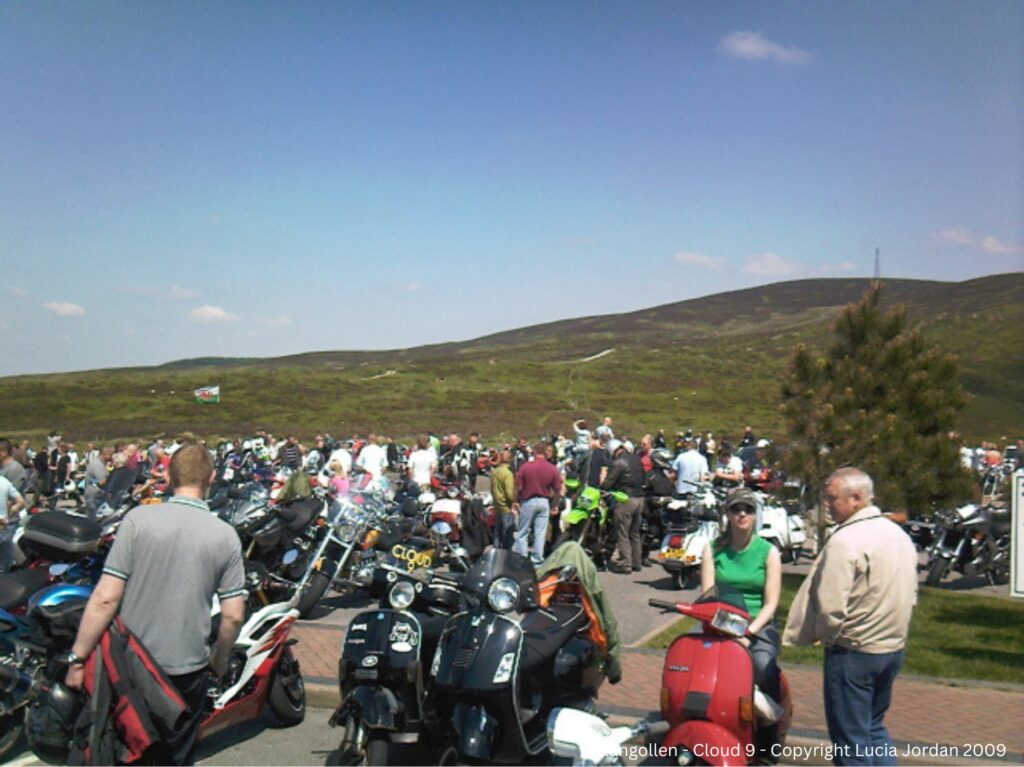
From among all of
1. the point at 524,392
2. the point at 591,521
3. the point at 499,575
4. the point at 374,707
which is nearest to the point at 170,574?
the point at 374,707

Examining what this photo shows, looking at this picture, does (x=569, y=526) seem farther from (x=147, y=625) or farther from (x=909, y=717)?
(x=147, y=625)

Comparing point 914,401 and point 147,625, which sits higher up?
point 914,401

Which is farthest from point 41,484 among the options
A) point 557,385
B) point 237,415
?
point 557,385

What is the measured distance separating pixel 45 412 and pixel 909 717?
247 feet

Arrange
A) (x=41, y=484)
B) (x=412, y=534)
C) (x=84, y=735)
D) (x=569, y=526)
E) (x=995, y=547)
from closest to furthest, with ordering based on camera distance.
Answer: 1. (x=84, y=735)
2. (x=412, y=534)
3. (x=995, y=547)
4. (x=569, y=526)
5. (x=41, y=484)

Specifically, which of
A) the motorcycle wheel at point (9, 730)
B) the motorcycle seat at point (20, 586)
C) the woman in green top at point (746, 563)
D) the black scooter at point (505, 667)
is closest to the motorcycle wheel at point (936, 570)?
the woman in green top at point (746, 563)

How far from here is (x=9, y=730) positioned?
5918 millimetres

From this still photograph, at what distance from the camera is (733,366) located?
102688 millimetres

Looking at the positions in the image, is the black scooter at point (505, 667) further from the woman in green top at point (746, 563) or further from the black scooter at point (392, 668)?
the woman in green top at point (746, 563)

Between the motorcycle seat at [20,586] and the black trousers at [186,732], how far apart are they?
229 centimetres

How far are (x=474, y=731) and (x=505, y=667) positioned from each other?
333mm

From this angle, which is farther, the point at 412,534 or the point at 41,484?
the point at 41,484

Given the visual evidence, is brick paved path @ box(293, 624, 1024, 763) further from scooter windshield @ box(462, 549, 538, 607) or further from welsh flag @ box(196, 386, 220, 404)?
welsh flag @ box(196, 386, 220, 404)

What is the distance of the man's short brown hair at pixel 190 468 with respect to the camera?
14.4 feet
